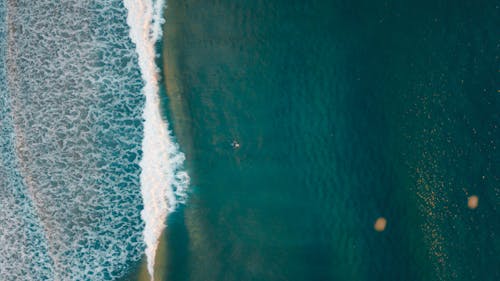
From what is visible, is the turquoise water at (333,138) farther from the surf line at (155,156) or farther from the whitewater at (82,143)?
the whitewater at (82,143)

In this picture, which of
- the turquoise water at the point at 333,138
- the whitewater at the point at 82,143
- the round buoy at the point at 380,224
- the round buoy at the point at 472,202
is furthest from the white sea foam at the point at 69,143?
the round buoy at the point at 472,202

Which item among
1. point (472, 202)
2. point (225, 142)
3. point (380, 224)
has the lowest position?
point (380, 224)

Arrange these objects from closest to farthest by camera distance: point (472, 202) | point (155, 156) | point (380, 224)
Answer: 1. point (472, 202)
2. point (380, 224)
3. point (155, 156)

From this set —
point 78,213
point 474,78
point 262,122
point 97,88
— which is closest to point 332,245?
point 262,122

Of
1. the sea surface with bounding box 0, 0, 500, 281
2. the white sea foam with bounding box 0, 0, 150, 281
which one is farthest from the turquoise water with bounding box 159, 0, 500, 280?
the white sea foam with bounding box 0, 0, 150, 281

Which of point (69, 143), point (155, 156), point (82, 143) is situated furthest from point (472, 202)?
point (69, 143)

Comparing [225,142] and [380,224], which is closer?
[380,224]

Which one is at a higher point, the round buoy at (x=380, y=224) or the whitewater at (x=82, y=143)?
the whitewater at (x=82, y=143)

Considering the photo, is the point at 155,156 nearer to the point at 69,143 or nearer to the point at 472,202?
the point at 69,143
